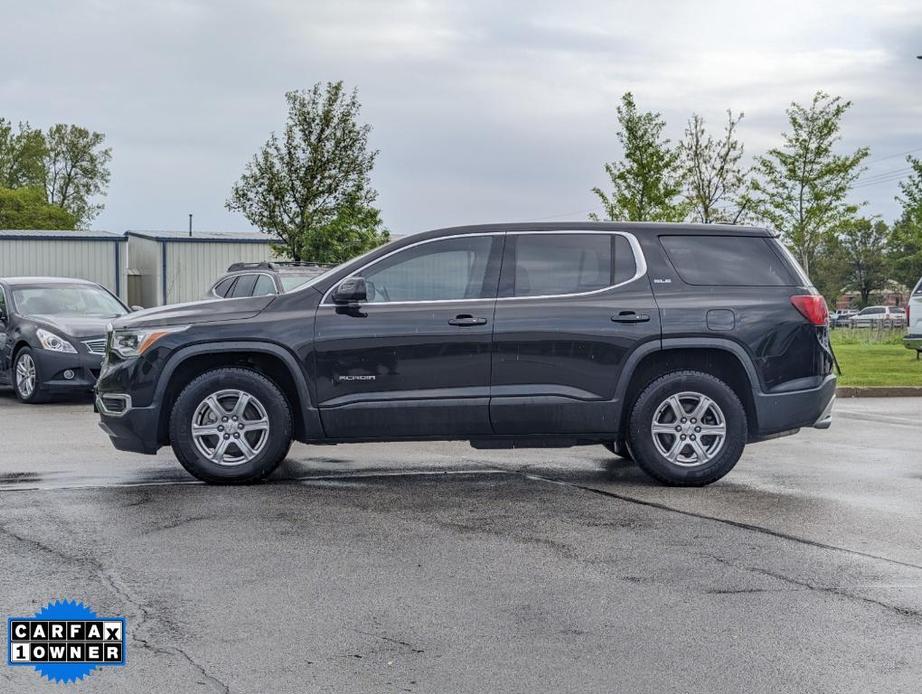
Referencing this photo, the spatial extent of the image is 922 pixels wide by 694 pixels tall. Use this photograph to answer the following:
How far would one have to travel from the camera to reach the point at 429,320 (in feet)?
27.6

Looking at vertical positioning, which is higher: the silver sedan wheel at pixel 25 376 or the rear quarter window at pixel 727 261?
the rear quarter window at pixel 727 261

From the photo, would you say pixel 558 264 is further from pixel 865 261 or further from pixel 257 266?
pixel 865 261

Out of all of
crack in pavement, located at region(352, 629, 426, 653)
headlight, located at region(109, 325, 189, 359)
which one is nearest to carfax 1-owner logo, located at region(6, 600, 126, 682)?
crack in pavement, located at region(352, 629, 426, 653)

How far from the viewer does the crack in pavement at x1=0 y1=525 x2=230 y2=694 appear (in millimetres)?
4332

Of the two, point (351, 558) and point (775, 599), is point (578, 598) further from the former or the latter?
point (351, 558)

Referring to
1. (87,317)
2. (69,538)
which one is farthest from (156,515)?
(87,317)

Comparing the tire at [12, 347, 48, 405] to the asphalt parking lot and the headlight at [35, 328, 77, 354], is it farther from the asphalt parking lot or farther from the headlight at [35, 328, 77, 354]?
the asphalt parking lot

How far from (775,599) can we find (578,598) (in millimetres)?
877

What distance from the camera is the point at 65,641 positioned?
15.8 feet

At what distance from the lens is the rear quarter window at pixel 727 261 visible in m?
8.73

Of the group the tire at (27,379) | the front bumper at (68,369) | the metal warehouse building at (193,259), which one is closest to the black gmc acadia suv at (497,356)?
the front bumper at (68,369)

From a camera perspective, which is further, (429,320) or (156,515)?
(429,320)

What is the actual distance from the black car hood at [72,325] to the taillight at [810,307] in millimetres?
9534

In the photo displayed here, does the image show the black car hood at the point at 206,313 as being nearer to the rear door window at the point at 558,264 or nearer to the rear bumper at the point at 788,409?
the rear door window at the point at 558,264
